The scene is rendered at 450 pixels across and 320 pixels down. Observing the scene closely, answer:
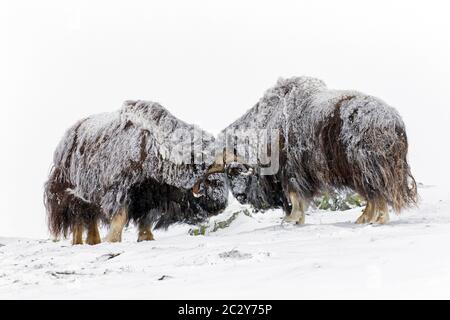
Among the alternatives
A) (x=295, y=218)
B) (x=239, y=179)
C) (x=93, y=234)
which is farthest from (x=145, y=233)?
(x=295, y=218)

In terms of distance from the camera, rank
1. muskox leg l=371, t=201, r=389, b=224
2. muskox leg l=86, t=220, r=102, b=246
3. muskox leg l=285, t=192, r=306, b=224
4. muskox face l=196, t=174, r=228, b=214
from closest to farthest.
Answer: muskox leg l=371, t=201, r=389, b=224 < muskox leg l=285, t=192, r=306, b=224 < muskox face l=196, t=174, r=228, b=214 < muskox leg l=86, t=220, r=102, b=246

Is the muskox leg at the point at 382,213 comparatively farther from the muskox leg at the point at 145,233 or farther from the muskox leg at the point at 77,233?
the muskox leg at the point at 77,233

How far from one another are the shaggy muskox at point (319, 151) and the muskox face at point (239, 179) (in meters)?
0.01

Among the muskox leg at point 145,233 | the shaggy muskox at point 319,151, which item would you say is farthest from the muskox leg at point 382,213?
the muskox leg at point 145,233

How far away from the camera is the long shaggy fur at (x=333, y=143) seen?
653cm

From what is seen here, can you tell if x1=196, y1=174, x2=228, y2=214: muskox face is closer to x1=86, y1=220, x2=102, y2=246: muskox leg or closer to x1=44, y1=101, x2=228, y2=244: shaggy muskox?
x1=44, y1=101, x2=228, y2=244: shaggy muskox

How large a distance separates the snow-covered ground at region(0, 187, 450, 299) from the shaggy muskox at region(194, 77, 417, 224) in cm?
68

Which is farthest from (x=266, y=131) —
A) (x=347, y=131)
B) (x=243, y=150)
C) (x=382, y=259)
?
(x=382, y=259)

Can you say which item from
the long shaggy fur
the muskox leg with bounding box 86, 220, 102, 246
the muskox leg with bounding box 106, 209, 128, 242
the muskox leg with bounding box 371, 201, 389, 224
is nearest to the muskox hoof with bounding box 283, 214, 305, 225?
the long shaggy fur

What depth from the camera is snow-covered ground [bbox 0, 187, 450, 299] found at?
334 cm
